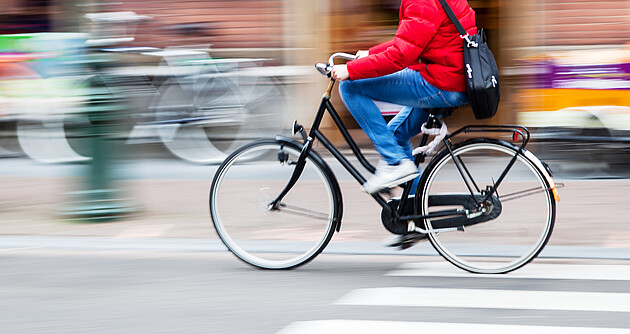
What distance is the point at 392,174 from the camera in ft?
16.7

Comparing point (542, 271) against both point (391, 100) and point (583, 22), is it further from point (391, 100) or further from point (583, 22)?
point (583, 22)

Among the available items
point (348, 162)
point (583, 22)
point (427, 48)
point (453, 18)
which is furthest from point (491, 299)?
point (583, 22)

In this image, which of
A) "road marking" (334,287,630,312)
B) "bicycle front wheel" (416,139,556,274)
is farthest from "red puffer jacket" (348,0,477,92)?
"road marking" (334,287,630,312)

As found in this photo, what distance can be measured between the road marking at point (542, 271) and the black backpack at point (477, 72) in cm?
103

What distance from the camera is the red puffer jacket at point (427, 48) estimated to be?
4.76 meters

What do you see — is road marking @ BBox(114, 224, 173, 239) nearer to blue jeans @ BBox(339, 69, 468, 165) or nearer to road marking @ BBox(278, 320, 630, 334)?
blue jeans @ BBox(339, 69, 468, 165)

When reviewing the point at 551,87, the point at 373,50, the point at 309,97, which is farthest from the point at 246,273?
the point at 309,97

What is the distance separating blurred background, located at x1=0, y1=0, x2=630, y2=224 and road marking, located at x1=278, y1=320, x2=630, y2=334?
199 inches

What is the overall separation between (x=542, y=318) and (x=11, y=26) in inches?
349

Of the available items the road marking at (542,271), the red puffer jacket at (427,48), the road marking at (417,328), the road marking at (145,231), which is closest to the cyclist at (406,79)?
the red puffer jacket at (427,48)

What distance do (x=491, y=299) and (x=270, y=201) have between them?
56.2 inches

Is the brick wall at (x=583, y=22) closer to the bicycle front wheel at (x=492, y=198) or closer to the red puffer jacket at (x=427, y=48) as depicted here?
the bicycle front wheel at (x=492, y=198)

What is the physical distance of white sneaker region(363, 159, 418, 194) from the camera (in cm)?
508

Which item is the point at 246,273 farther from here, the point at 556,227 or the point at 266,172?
the point at 556,227
